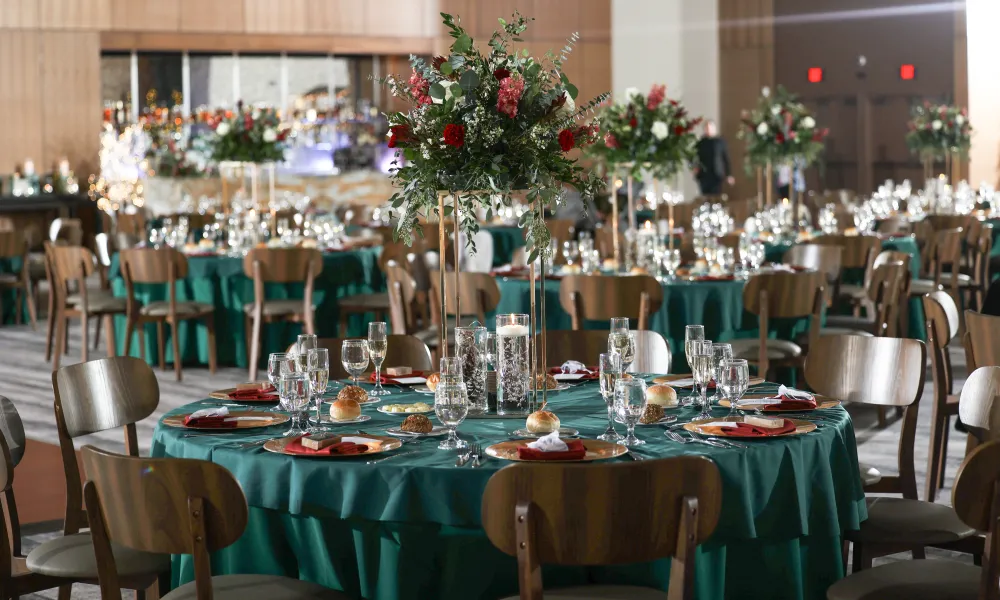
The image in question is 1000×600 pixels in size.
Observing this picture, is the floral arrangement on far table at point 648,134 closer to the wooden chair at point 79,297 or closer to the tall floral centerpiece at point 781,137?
the tall floral centerpiece at point 781,137

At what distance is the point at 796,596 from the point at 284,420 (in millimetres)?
1451

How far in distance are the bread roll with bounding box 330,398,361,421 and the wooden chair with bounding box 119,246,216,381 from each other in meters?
5.15

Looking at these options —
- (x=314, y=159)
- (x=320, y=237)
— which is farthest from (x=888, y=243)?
(x=314, y=159)

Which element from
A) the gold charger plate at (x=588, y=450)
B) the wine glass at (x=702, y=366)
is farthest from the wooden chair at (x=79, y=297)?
the gold charger plate at (x=588, y=450)

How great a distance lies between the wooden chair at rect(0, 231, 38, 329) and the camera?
10914mm

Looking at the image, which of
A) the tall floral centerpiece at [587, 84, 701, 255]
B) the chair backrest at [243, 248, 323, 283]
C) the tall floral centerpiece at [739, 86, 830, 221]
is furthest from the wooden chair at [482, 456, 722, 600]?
the tall floral centerpiece at [739, 86, 830, 221]

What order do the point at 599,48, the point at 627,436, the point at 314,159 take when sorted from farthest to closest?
the point at 599,48, the point at 314,159, the point at 627,436

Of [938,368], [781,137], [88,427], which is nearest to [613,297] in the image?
[938,368]

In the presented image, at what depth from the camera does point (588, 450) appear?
121 inches

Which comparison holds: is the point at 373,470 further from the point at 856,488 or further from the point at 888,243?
the point at 888,243

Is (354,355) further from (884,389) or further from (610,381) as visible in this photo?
(884,389)

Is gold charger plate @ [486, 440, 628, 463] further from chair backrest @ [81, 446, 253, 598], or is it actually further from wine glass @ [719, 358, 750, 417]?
chair backrest @ [81, 446, 253, 598]

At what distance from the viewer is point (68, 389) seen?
374 cm

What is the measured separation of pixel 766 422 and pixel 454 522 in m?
0.87
